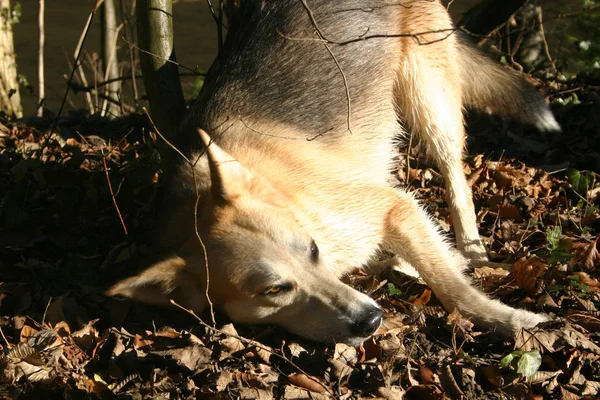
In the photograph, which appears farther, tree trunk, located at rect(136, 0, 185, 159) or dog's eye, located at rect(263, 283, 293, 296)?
tree trunk, located at rect(136, 0, 185, 159)

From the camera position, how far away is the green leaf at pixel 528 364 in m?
3.54

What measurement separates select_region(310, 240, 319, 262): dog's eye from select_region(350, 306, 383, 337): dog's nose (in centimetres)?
43

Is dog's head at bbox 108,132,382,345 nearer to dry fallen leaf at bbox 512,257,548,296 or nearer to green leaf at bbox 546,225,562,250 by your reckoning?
dry fallen leaf at bbox 512,257,548,296

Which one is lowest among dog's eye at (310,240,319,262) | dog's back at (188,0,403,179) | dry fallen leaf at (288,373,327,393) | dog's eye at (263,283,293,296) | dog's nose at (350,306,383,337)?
dry fallen leaf at (288,373,327,393)

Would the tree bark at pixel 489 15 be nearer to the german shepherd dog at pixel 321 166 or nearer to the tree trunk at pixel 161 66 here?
the german shepherd dog at pixel 321 166

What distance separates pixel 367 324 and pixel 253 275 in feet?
2.03

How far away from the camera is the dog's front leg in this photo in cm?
398

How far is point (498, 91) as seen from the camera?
554 cm

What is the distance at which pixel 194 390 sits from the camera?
345 centimetres

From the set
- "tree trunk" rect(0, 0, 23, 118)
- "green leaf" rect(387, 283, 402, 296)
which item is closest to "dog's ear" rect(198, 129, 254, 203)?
"green leaf" rect(387, 283, 402, 296)

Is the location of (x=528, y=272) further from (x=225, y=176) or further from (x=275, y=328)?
(x=225, y=176)

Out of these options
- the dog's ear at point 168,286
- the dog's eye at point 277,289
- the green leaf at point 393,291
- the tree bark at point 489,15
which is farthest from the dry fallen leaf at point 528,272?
the tree bark at point 489,15

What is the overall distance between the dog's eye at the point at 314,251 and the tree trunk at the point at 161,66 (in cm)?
128

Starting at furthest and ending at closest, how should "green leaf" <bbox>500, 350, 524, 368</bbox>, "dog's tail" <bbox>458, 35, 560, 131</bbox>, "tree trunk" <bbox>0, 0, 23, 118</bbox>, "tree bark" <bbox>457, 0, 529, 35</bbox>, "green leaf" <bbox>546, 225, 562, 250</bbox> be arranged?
1. "tree trunk" <bbox>0, 0, 23, 118</bbox>
2. "tree bark" <bbox>457, 0, 529, 35</bbox>
3. "dog's tail" <bbox>458, 35, 560, 131</bbox>
4. "green leaf" <bbox>546, 225, 562, 250</bbox>
5. "green leaf" <bbox>500, 350, 524, 368</bbox>
